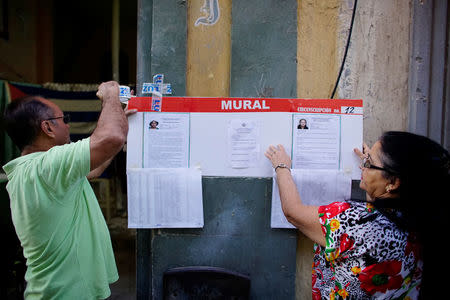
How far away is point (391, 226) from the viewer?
1.24 meters

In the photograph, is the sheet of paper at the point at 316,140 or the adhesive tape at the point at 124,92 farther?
the sheet of paper at the point at 316,140

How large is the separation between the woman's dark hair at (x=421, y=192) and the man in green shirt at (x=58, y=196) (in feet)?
3.86

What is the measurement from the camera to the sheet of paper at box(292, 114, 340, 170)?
173 cm

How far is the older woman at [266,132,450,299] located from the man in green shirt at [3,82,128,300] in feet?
3.36

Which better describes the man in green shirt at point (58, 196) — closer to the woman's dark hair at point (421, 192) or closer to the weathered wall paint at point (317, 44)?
the weathered wall paint at point (317, 44)

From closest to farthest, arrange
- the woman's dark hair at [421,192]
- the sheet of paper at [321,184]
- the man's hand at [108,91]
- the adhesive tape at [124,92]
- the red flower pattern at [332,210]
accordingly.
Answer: the woman's dark hair at [421,192]
the red flower pattern at [332,210]
the man's hand at [108,91]
the adhesive tape at [124,92]
the sheet of paper at [321,184]

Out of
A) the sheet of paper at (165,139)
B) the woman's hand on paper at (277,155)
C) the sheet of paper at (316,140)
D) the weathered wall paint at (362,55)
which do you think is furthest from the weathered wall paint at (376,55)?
the sheet of paper at (165,139)

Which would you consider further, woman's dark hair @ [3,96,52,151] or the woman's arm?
woman's dark hair @ [3,96,52,151]

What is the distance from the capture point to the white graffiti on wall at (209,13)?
5.97ft

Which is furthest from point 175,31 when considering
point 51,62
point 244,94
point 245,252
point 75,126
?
point 51,62

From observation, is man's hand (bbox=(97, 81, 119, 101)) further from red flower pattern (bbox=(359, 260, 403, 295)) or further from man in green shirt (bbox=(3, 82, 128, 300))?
red flower pattern (bbox=(359, 260, 403, 295))

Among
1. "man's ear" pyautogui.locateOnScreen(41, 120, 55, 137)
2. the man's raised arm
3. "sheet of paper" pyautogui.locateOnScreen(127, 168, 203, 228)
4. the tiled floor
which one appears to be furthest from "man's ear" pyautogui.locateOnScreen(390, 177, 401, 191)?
the tiled floor

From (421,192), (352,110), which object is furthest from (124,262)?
(421,192)

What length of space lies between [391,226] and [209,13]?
147 centimetres
